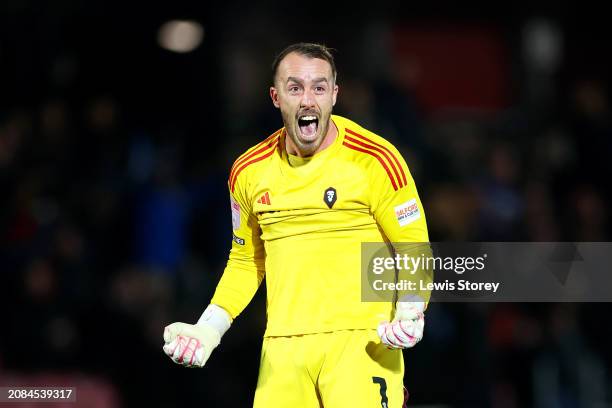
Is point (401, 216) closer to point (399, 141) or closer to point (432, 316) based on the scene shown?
point (432, 316)

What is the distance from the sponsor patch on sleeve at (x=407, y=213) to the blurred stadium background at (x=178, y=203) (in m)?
3.70

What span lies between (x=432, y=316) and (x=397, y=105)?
1947 mm

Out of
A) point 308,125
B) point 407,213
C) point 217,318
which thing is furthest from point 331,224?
point 217,318

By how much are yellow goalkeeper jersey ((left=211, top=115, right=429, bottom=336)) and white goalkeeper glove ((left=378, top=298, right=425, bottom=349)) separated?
0.24 m

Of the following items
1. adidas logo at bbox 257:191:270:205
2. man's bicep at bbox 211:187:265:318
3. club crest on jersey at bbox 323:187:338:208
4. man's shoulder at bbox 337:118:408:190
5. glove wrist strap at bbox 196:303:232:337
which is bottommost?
glove wrist strap at bbox 196:303:232:337

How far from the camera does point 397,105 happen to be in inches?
398

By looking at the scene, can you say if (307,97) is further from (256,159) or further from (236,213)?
(236,213)

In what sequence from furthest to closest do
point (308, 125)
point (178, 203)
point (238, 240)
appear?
point (178, 203) → point (238, 240) → point (308, 125)

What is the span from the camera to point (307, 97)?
17.1 feet

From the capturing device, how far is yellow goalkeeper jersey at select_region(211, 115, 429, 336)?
518 cm

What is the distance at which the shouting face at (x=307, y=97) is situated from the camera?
524cm

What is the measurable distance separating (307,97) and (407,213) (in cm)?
65

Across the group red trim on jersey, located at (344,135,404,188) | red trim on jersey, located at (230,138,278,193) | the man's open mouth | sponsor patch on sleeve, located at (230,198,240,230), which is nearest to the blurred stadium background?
sponsor patch on sleeve, located at (230,198,240,230)

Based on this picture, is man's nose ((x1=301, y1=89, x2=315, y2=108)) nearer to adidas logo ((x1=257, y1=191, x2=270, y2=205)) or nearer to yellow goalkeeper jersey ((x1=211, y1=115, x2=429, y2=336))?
yellow goalkeeper jersey ((x1=211, y1=115, x2=429, y2=336))
